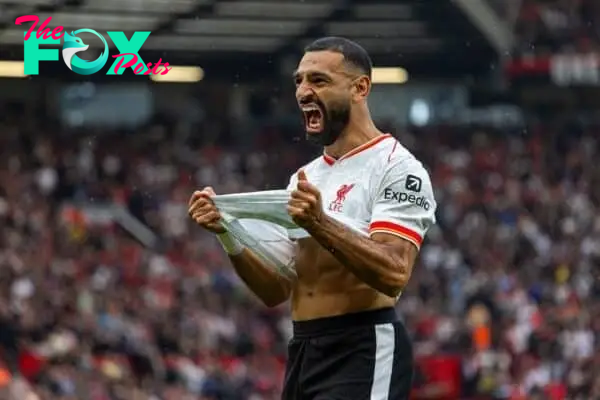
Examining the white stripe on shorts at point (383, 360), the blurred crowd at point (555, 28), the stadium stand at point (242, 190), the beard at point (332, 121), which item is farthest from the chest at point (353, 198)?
the blurred crowd at point (555, 28)

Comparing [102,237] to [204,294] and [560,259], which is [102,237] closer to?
[204,294]

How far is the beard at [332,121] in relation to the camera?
501cm

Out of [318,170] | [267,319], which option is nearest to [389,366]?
[318,170]

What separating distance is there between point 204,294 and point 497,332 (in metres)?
3.36

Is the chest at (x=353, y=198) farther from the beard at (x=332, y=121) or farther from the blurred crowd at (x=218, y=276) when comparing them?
the blurred crowd at (x=218, y=276)

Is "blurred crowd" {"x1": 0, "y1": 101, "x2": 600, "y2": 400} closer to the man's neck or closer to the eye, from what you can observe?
the man's neck

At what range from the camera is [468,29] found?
24.5 meters

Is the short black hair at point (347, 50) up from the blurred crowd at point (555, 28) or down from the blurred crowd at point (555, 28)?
down

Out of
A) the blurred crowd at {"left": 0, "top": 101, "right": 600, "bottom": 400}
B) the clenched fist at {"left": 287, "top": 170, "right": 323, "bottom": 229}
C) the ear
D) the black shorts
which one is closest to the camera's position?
the clenched fist at {"left": 287, "top": 170, "right": 323, "bottom": 229}

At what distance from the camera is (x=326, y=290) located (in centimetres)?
504

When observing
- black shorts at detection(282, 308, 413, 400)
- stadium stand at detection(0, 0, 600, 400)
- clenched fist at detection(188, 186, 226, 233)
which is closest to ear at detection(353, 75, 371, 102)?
clenched fist at detection(188, 186, 226, 233)

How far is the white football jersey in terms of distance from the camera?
16.0ft

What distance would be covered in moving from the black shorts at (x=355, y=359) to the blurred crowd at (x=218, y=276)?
6.34 meters

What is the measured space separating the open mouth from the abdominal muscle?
380 mm
